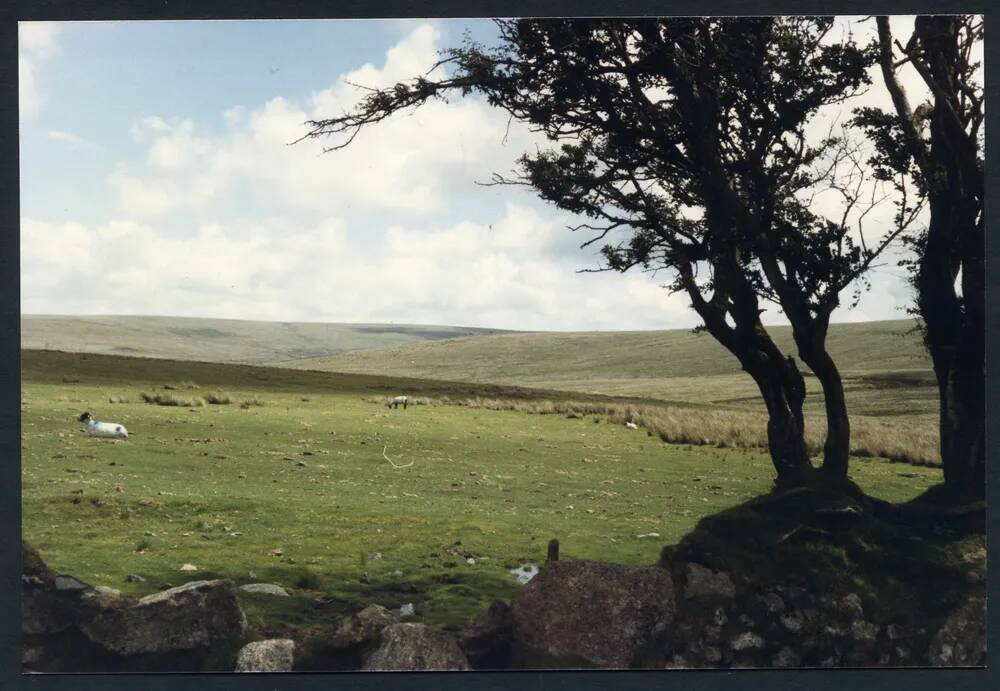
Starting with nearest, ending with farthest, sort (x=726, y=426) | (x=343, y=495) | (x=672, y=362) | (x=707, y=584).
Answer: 1. (x=707, y=584)
2. (x=343, y=495)
3. (x=726, y=426)
4. (x=672, y=362)

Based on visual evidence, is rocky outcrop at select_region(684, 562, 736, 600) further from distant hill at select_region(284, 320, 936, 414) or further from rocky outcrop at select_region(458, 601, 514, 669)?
distant hill at select_region(284, 320, 936, 414)

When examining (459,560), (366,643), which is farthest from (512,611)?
(366,643)

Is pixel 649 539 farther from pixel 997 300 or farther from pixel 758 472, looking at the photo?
pixel 997 300

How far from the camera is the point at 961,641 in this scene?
30.8 feet

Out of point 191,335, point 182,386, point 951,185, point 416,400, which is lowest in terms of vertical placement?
point 416,400

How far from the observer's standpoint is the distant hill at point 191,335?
36.0 feet

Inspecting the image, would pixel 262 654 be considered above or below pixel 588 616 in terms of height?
below

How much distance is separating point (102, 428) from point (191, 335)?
11.4ft

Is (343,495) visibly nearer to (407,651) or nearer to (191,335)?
(407,651)

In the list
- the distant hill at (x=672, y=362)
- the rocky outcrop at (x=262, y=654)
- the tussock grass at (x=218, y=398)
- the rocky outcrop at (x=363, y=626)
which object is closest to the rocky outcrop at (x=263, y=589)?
the rocky outcrop at (x=262, y=654)

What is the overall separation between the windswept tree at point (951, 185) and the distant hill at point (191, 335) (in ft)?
20.5

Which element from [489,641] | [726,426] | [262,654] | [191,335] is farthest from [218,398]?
[726,426]

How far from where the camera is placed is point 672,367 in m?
19.2

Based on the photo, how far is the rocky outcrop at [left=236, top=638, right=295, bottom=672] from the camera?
893cm
